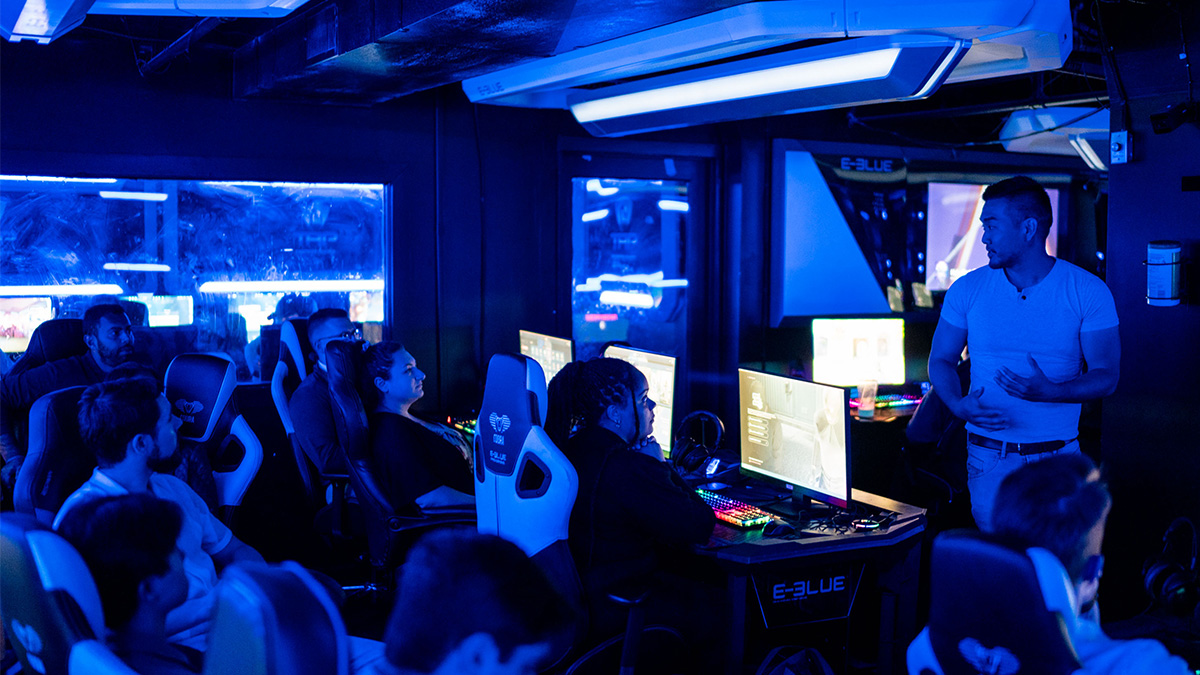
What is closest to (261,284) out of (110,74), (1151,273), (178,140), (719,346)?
(178,140)

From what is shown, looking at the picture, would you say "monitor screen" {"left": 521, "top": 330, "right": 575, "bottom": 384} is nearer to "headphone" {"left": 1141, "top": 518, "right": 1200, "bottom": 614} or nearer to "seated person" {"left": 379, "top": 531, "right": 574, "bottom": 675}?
"headphone" {"left": 1141, "top": 518, "right": 1200, "bottom": 614}

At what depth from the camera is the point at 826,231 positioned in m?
6.37

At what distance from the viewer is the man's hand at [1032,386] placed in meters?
2.94

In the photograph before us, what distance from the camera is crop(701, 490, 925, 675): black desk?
117 inches

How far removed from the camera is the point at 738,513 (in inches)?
131

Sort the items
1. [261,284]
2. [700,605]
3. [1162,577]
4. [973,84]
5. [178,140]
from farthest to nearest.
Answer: [973,84] → [261,284] → [178,140] → [700,605] → [1162,577]

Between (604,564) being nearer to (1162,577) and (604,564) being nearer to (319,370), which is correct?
(1162,577)

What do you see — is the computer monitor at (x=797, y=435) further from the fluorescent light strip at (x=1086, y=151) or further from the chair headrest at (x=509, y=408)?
the fluorescent light strip at (x=1086, y=151)

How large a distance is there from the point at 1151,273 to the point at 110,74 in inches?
171

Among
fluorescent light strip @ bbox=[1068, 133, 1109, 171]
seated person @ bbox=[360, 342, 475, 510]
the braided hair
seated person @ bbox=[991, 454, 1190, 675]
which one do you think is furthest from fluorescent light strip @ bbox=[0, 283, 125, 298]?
fluorescent light strip @ bbox=[1068, 133, 1109, 171]

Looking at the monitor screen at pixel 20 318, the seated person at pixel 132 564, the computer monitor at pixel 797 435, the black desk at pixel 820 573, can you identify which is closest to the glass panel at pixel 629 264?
the computer monitor at pixel 797 435

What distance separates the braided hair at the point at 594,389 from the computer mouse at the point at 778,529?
0.59m

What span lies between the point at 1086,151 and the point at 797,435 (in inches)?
170

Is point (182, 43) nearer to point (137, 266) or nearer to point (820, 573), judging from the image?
point (137, 266)
